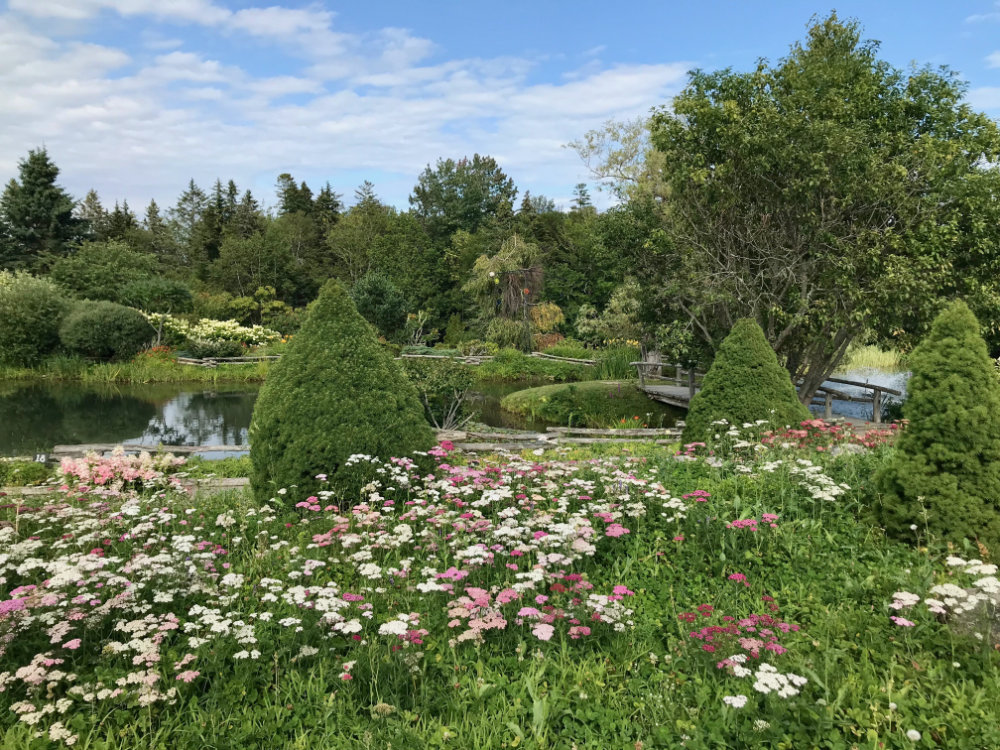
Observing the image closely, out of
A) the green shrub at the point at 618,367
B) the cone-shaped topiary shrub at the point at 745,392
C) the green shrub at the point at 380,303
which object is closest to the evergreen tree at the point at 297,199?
the green shrub at the point at 380,303

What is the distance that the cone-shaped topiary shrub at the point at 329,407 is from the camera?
5559mm

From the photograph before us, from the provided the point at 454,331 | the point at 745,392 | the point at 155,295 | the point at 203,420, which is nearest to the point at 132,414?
the point at 203,420

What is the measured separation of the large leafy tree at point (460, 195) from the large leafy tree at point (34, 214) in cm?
2442

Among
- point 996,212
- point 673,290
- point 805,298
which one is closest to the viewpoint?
point 996,212

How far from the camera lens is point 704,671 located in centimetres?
312

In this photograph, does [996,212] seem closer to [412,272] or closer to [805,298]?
[805,298]

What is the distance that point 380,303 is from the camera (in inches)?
1217

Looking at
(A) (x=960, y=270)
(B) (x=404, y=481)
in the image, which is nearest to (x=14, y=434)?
(B) (x=404, y=481)

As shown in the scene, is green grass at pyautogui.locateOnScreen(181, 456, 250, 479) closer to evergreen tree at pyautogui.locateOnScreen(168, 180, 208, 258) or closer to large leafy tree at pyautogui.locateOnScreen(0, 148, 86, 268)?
large leafy tree at pyautogui.locateOnScreen(0, 148, 86, 268)

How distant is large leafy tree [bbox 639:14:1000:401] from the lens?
10664mm

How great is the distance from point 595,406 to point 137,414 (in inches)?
491

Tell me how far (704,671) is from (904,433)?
2929 mm

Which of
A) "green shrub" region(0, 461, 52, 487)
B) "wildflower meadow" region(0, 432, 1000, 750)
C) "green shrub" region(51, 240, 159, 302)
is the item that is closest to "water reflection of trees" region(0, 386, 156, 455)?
Answer: "green shrub" region(0, 461, 52, 487)

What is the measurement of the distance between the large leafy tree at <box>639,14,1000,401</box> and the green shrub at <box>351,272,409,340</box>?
20.1 m
